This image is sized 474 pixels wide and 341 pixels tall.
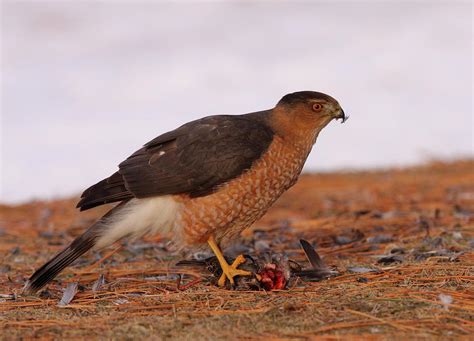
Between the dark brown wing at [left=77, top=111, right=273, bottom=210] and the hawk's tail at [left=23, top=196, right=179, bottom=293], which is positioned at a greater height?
the dark brown wing at [left=77, top=111, right=273, bottom=210]

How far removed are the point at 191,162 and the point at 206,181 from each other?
20 cm

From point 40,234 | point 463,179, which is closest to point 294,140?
point 40,234

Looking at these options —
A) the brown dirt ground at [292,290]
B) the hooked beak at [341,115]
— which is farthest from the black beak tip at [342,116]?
the brown dirt ground at [292,290]

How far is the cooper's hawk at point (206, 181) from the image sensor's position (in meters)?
4.85

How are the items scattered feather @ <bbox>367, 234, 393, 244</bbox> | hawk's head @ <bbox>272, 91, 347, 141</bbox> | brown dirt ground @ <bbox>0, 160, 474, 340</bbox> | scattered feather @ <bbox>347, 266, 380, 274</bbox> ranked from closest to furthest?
brown dirt ground @ <bbox>0, 160, 474, 340</bbox> < scattered feather @ <bbox>347, 266, 380, 274</bbox> < hawk's head @ <bbox>272, 91, 347, 141</bbox> < scattered feather @ <bbox>367, 234, 393, 244</bbox>

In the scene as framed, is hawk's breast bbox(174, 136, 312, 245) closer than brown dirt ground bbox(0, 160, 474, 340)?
No

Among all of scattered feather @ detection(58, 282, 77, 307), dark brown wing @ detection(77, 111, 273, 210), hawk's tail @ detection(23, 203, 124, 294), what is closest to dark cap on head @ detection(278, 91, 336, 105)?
dark brown wing @ detection(77, 111, 273, 210)

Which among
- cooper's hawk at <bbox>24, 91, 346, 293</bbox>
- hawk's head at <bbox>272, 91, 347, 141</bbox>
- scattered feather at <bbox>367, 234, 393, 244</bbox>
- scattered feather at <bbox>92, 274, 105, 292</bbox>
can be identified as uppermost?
hawk's head at <bbox>272, 91, 347, 141</bbox>

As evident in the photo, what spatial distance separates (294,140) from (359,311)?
1751 millimetres

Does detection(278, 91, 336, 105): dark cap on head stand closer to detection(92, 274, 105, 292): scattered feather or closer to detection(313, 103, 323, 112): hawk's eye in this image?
detection(313, 103, 323, 112): hawk's eye

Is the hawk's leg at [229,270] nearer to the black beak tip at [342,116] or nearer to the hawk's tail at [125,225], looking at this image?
the hawk's tail at [125,225]

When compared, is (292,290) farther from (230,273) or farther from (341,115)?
(341,115)

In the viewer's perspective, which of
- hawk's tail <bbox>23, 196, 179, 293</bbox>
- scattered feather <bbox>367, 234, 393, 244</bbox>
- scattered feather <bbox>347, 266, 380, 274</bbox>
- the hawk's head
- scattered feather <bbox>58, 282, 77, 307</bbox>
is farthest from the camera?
scattered feather <bbox>367, 234, 393, 244</bbox>

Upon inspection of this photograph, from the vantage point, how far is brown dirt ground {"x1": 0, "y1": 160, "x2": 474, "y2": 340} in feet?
11.5
